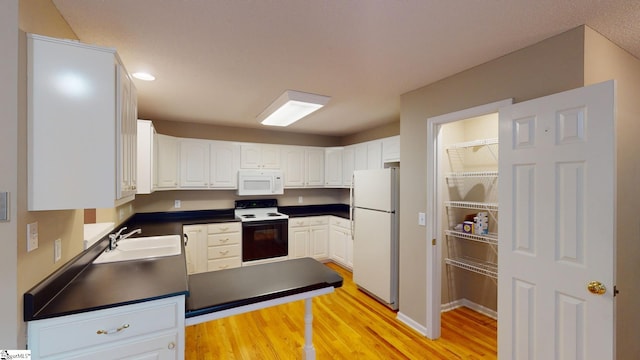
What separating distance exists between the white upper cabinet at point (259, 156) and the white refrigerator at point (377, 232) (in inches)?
61.3

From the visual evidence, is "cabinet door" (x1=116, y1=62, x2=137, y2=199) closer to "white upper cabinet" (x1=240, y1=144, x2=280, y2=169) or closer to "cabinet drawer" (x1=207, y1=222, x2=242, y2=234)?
"cabinet drawer" (x1=207, y1=222, x2=242, y2=234)

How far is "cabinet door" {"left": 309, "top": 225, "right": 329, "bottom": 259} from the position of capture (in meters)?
4.50

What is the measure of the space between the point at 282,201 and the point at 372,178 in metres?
2.11

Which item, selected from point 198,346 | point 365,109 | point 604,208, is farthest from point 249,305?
point 365,109

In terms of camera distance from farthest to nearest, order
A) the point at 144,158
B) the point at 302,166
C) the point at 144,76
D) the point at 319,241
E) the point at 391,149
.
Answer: the point at 302,166 < the point at 319,241 < the point at 391,149 < the point at 144,158 < the point at 144,76

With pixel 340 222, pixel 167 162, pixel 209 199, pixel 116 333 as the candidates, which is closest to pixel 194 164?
pixel 167 162

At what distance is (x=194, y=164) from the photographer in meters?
3.90

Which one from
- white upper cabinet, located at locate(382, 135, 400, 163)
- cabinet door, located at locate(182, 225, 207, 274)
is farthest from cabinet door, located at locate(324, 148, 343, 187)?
cabinet door, located at locate(182, 225, 207, 274)

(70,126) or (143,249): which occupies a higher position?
(70,126)

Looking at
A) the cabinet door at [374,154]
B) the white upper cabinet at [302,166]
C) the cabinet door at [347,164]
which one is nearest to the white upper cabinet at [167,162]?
the white upper cabinet at [302,166]

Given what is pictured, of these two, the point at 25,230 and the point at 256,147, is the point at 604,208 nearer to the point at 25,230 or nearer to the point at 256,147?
the point at 25,230

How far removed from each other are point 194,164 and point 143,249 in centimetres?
166

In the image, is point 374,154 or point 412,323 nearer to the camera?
point 412,323

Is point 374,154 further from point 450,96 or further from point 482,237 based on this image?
point 482,237
